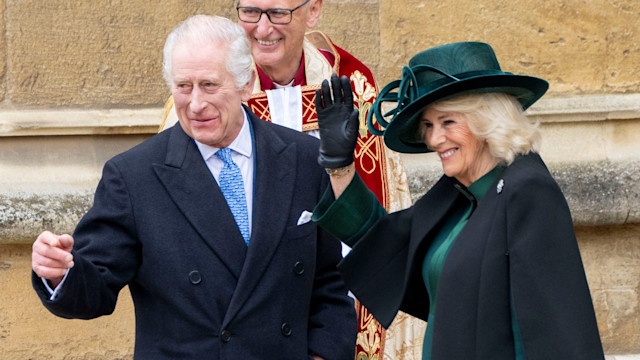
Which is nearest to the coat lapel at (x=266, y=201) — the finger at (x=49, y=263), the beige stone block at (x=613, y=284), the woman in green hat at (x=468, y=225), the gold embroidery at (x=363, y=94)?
the woman in green hat at (x=468, y=225)

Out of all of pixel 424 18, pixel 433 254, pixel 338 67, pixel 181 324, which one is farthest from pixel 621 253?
pixel 181 324

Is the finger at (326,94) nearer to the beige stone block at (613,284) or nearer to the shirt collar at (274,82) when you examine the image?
the shirt collar at (274,82)

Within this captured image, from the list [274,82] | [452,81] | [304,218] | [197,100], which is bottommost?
[304,218]

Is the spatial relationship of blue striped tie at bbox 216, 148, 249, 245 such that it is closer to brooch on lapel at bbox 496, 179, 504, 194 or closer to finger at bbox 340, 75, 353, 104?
finger at bbox 340, 75, 353, 104

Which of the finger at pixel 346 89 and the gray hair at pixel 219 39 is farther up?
the gray hair at pixel 219 39

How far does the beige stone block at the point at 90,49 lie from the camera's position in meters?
4.77

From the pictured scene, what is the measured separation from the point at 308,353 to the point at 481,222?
635 millimetres

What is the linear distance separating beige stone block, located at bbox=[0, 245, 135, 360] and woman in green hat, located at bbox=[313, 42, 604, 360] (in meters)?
2.13

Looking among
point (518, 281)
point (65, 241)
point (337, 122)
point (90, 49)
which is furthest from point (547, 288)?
point (90, 49)

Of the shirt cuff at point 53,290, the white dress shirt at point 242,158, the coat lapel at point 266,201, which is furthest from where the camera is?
the white dress shirt at point 242,158

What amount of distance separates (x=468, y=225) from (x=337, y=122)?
0.43 m

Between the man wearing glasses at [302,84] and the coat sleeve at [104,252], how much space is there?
93 cm

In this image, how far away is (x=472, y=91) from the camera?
2.68 m

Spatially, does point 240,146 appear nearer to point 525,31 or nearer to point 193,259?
point 193,259
